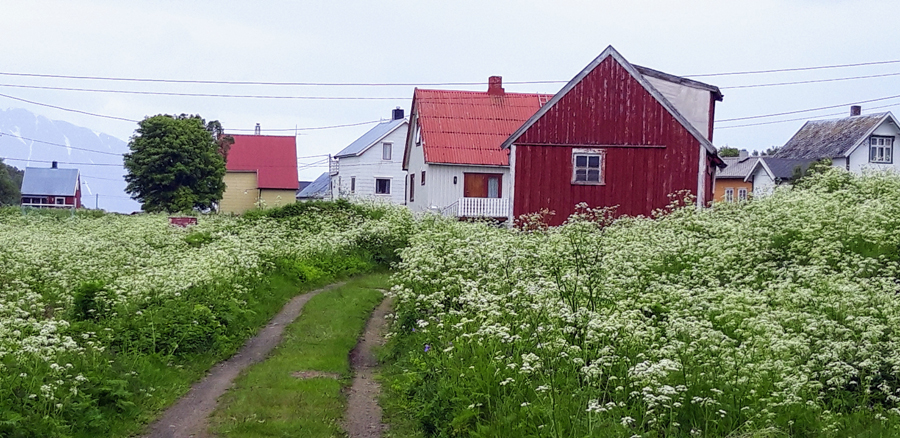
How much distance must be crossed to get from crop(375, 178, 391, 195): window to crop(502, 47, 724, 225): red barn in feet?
93.4

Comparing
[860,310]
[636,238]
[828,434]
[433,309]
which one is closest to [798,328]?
[860,310]

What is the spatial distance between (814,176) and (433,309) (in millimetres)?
15229

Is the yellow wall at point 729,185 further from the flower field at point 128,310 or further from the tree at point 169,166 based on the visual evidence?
the flower field at point 128,310

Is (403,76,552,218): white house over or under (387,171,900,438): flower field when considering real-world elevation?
over

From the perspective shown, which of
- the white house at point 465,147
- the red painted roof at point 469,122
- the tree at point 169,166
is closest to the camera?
the white house at point 465,147

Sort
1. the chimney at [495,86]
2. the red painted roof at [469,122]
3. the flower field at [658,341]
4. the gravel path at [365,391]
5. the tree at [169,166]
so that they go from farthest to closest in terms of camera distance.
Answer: the tree at [169,166], the chimney at [495,86], the red painted roof at [469,122], the gravel path at [365,391], the flower field at [658,341]

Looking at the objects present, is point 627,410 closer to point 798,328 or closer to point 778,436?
point 778,436

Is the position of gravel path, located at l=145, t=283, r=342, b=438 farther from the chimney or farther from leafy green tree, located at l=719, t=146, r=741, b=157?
leafy green tree, located at l=719, t=146, r=741, b=157

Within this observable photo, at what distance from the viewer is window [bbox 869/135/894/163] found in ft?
176

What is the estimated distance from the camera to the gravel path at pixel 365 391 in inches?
355

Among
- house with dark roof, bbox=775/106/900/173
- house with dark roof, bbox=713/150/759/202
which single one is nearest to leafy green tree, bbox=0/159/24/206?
house with dark roof, bbox=713/150/759/202

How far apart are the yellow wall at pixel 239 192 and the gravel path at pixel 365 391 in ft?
184

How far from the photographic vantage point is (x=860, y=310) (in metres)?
8.25

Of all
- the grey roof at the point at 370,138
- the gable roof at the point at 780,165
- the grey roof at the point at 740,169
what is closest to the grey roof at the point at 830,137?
the gable roof at the point at 780,165
